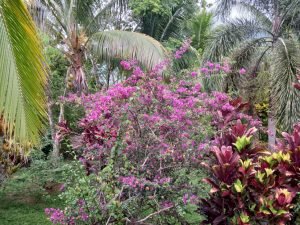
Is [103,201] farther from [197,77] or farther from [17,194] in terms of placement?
[17,194]

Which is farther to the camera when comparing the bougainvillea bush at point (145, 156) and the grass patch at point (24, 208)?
the grass patch at point (24, 208)

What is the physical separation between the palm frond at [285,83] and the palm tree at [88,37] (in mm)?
2926

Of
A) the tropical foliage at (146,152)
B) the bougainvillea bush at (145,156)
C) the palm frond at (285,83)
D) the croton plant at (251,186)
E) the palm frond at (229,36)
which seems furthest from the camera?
the palm frond at (229,36)

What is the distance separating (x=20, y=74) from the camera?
11.5ft

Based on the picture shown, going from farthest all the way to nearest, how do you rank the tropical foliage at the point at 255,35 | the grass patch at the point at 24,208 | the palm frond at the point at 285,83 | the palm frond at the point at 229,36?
the palm frond at the point at 229,36
the tropical foliage at the point at 255,35
the palm frond at the point at 285,83
the grass patch at the point at 24,208

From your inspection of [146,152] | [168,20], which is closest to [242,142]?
[146,152]

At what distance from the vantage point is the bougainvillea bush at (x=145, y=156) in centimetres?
391

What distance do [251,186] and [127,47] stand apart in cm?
530

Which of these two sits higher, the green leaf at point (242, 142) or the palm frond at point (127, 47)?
the palm frond at point (127, 47)

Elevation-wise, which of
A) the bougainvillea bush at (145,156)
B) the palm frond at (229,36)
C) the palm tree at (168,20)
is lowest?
the bougainvillea bush at (145,156)

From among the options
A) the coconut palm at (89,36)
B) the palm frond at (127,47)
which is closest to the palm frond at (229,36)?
the coconut palm at (89,36)

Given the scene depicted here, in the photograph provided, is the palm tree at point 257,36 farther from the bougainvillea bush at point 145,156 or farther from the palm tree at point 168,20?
the bougainvillea bush at point 145,156

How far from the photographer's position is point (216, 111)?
5.05 m

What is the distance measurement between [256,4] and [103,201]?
9.67 metres
